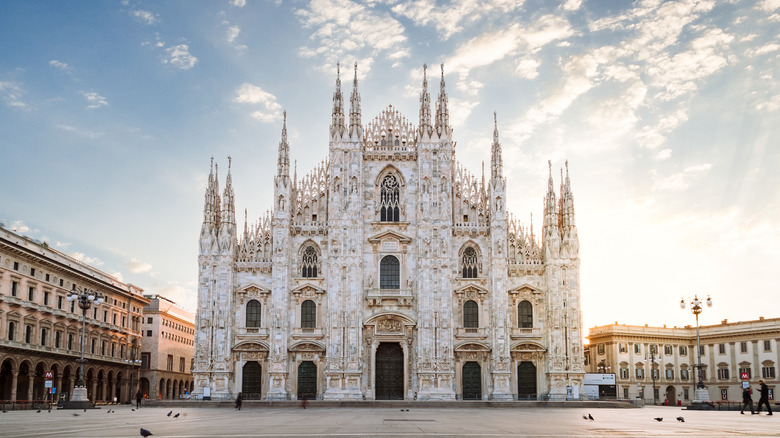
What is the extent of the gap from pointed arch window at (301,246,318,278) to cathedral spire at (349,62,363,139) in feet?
31.0

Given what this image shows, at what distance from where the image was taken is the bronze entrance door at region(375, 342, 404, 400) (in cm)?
5412

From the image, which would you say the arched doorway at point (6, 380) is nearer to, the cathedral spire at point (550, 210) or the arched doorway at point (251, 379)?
the arched doorway at point (251, 379)

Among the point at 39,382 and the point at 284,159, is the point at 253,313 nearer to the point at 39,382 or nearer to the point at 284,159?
the point at 284,159

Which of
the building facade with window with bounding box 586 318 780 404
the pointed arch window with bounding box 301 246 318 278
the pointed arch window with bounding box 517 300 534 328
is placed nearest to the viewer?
the pointed arch window with bounding box 517 300 534 328

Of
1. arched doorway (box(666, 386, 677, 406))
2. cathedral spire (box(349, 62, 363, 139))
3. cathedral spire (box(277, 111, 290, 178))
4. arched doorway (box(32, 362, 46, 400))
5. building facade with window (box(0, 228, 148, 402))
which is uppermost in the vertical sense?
cathedral spire (box(349, 62, 363, 139))

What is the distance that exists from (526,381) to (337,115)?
24.8 meters

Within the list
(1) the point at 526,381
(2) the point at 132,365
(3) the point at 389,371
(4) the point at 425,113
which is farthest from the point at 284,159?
(2) the point at 132,365

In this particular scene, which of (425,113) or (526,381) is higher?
(425,113)

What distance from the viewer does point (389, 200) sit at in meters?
56.7

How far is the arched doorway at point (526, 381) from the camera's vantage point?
54.2 metres

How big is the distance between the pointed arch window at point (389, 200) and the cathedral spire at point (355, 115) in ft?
13.9

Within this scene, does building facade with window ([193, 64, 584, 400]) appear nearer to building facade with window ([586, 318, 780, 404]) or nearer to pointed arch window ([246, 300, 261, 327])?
pointed arch window ([246, 300, 261, 327])

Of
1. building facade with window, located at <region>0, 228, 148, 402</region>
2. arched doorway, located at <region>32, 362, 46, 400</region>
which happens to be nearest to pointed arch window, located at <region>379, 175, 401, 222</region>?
building facade with window, located at <region>0, 228, 148, 402</region>

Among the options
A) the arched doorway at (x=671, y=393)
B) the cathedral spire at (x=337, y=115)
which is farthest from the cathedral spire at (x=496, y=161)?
the arched doorway at (x=671, y=393)
